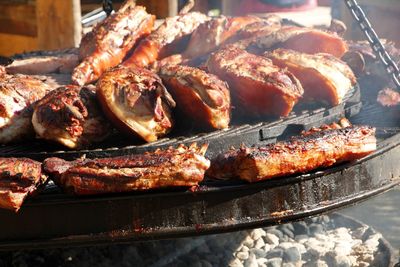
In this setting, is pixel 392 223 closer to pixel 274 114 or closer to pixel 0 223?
pixel 274 114

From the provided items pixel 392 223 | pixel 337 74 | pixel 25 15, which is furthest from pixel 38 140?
pixel 25 15

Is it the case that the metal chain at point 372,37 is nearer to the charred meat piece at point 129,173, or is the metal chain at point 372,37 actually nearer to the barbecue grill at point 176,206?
→ the barbecue grill at point 176,206

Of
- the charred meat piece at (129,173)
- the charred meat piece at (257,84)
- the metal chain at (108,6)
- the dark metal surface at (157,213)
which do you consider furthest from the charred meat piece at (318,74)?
the metal chain at (108,6)

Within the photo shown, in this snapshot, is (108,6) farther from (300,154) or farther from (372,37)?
(300,154)

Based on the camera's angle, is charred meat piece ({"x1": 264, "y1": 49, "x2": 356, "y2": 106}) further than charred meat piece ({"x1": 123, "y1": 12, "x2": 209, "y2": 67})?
No

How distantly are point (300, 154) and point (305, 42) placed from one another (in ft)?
4.78

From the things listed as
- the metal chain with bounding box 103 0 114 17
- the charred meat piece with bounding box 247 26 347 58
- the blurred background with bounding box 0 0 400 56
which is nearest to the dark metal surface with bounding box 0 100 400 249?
the charred meat piece with bounding box 247 26 347 58

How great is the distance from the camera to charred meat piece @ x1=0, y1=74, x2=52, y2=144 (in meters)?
3.41

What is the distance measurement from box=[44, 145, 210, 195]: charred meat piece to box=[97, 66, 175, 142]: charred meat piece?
0.36m

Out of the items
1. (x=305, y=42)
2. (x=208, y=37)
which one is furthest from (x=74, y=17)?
(x=305, y=42)

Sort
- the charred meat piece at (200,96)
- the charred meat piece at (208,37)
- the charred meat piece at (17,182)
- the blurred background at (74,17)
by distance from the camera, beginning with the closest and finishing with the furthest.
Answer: the charred meat piece at (17,182)
the charred meat piece at (200,96)
the charred meat piece at (208,37)
the blurred background at (74,17)

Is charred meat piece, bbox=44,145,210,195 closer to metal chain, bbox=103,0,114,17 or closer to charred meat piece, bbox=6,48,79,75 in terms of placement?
charred meat piece, bbox=6,48,79,75

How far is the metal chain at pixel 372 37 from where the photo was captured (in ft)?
12.1

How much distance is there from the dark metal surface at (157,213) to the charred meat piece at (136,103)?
47cm
